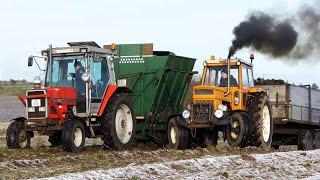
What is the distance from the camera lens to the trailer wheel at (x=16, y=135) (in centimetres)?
1524

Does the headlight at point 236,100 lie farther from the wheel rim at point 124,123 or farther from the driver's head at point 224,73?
the wheel rim at point 124,123

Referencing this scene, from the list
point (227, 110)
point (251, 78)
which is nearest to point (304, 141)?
point (251, 78)

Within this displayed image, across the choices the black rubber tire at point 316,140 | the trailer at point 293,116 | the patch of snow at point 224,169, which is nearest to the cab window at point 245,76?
the trailer at point 293,116

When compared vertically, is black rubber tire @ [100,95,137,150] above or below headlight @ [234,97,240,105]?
below

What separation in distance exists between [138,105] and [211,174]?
7.86 m

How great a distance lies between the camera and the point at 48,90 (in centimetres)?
1473

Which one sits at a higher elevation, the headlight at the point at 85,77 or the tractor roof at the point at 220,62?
the tractor roof at the point at 220,62

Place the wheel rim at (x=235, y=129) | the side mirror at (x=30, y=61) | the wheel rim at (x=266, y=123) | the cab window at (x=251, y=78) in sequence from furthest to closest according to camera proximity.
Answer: the cab window at (x=251, y=78) < the wheel rim at (x=266, y=123) < the wheel rim at (x=235, y=129) < the side mirror at (x=30, y=61)

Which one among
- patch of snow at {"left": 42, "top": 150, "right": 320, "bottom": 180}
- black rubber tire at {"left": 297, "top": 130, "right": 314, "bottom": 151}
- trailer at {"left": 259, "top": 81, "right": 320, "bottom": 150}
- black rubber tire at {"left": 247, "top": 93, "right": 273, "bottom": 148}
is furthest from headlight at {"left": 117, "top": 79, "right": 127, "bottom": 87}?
black rubber tire at {"left": 297, "top": 130, "right": 314, "bottom": 151}

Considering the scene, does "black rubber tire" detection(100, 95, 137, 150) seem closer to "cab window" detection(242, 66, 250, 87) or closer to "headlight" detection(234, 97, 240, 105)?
"headlight" detection(234, 97, 240, 105)

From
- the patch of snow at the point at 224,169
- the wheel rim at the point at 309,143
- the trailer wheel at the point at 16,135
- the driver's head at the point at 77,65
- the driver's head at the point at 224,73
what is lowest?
the wheel rim at the point at 309,143

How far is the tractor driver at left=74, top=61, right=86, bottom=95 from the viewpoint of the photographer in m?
15.3

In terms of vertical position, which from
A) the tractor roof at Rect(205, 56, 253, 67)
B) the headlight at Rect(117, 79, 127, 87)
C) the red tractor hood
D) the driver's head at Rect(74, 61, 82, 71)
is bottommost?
the red tractor hood

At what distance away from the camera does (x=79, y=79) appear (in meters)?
15.5
